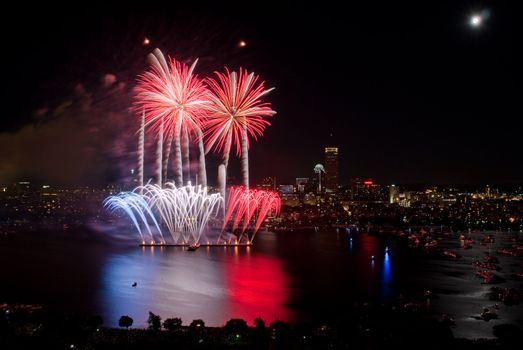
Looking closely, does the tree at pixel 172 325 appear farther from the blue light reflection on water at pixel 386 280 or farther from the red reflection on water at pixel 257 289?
the blue light reflection on water at pixel 386 280

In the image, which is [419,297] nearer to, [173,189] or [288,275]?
[288,275]

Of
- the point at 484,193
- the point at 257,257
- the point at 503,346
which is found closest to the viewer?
the point at 503,346

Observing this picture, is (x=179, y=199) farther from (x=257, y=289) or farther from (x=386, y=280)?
(x=386, y=280)

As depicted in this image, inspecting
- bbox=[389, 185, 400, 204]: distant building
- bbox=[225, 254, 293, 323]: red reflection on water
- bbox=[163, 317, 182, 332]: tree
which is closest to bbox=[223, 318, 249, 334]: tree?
bbox=[163, 317, 182, 332]: tree

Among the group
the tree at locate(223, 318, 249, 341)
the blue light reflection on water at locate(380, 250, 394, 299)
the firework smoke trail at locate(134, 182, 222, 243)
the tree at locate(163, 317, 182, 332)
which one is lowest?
the blue light reflection on water at locate(380, 250, 394, 299)

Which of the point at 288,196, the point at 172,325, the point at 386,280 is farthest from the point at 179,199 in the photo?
the point at 288,196

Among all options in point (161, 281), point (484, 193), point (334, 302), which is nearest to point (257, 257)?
point (161, 281)

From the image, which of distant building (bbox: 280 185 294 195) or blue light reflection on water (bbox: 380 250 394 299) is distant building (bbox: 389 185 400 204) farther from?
blue light reflection on water (bbox: 380 250 394 299)

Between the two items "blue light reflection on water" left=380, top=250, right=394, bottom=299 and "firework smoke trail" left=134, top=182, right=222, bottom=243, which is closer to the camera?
"blue light reflection on water" left=380, top=250, right=394, bottom=299
